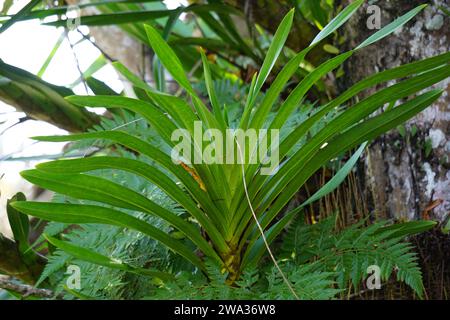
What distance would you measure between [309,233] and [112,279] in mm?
255

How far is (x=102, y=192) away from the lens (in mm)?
639

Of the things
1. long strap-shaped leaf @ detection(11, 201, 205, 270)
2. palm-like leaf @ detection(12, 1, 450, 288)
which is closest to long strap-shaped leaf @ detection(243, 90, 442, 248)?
palm-like leaf @ detection(12, 1, 450, 288)

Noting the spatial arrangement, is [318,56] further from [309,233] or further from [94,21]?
[309,233]

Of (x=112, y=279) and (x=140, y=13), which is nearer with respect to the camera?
(x=112, y=279)

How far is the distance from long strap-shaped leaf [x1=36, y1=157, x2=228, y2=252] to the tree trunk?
0.34 meters

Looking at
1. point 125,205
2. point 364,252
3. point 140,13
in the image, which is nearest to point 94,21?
point 140,13

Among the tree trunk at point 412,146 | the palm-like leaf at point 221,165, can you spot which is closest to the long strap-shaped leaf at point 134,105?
the palm-like leaf at point 221,165

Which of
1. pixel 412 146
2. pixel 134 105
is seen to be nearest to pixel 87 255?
pixel 134 105

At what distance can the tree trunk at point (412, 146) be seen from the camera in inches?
34.2

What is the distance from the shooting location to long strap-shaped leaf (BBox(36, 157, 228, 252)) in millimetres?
609

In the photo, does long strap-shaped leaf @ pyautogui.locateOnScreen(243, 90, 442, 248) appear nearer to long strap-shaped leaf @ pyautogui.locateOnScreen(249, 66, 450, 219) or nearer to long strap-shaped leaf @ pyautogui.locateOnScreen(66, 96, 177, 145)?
long strap-shaped leaf @ pyautogui.locateOnScreen(249, 66, 450, 219)

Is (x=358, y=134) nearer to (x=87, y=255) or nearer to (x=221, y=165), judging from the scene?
(x=221, y=165)
